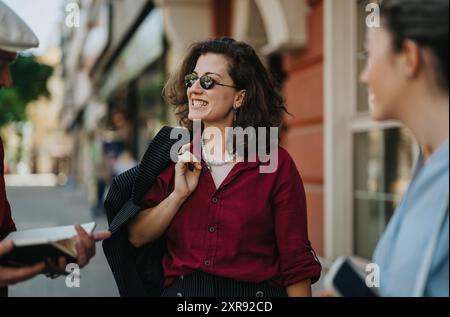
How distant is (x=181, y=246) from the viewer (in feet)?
6.59

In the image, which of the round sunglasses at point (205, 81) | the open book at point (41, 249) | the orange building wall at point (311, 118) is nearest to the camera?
the open book at point (41, 249)

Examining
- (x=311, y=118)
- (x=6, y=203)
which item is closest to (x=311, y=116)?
(x=311, y=118)

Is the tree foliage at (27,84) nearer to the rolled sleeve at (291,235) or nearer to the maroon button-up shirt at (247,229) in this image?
the maroon button-up shirt at (247,229)

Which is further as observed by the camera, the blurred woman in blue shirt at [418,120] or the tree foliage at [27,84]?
the tree foliage at [27,84]

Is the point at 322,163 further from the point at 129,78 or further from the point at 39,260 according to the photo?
the point at 129,78

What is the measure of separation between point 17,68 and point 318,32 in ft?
43.5

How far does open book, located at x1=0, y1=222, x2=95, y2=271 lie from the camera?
1508 mm

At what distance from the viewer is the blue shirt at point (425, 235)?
111cm

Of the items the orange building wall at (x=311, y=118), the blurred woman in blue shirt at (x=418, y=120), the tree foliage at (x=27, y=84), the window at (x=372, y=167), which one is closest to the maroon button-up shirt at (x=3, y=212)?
the blurred woman in blue shirt at (x=418, y=120)

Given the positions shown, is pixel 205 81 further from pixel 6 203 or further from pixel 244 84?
pixel 6 203

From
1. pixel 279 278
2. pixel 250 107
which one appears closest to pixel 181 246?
pixel 279 278

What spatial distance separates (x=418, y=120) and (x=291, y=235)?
0.81m

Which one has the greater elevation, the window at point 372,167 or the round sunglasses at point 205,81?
the round sunglasses at point 205,81

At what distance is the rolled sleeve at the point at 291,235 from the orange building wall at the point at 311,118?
4.07 metres
